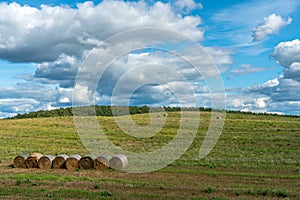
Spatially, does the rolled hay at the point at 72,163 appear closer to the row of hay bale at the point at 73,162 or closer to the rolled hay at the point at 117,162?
the row of hay bale at the point at 73,162

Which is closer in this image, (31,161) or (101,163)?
(101,163)

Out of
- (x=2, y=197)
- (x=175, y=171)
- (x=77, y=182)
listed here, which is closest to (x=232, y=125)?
(x=175, y=171)

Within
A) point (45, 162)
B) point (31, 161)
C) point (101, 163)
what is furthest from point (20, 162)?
point (101, 163)

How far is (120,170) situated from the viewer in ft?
89.9

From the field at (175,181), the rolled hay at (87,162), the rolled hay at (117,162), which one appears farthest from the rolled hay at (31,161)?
the rolled hay at (117,162)

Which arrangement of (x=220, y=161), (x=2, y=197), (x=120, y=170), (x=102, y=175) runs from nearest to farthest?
1. (x=2, y=197)
2. (x=102, y=175)
3. (x=120, y=170)
4. (x=220, y=161)

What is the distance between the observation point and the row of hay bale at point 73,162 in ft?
91.8

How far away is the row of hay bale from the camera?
2797 cm

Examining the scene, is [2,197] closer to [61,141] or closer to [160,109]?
[61,141]

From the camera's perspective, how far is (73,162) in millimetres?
28500

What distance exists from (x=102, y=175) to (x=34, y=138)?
109 ft

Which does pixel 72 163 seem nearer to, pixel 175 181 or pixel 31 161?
pixel 31 161

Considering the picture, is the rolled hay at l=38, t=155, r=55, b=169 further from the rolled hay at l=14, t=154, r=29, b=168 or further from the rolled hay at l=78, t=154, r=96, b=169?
the rolled hay at l=78, t=154, r=96, b=169

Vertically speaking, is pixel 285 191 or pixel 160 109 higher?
pixel 160 109
